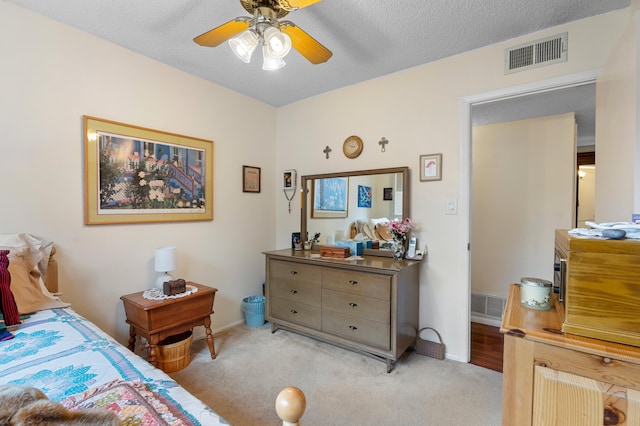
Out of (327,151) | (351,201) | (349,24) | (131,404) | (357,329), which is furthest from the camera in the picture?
(327,151)

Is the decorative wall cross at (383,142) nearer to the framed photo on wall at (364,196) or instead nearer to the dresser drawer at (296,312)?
the framed photo on wall at (364,196)

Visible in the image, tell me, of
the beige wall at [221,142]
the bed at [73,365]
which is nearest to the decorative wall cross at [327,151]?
the beige wall at [221,142]

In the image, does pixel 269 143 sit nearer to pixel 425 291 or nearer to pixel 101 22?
pixel 101 22

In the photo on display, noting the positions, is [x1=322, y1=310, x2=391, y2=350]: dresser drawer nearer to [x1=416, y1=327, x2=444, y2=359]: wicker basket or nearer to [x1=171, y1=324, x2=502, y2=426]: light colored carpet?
[x1=171, y1=324, x2=502, y2=426]: light colored carpet

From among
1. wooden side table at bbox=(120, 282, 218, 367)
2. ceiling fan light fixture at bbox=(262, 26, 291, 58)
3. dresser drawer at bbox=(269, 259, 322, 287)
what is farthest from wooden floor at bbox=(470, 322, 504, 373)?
ceiling fan light fixture at bbox=(262, 26, 291, 58)

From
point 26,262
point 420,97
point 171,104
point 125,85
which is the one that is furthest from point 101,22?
point 420,97

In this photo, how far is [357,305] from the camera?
2393 mm

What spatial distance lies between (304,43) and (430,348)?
2.49m

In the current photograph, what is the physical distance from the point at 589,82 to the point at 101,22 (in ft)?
10.9

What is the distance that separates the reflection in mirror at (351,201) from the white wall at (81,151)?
2.62 ft

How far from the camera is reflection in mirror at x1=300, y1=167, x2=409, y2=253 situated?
2.71 metres

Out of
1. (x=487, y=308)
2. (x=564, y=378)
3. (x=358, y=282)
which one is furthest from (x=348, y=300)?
(x=487, y=308)

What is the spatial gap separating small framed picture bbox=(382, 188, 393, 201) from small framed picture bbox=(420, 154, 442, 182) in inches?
11.5

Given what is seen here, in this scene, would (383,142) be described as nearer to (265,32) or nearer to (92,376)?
(265,32)
